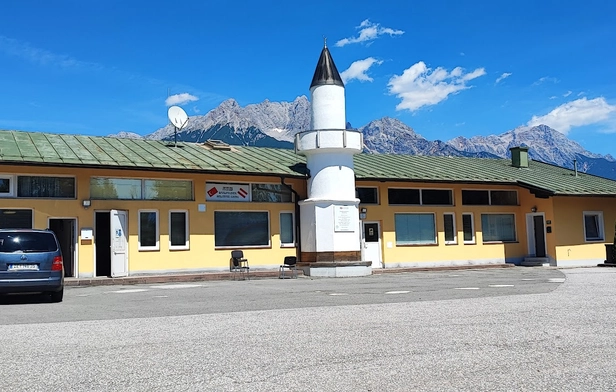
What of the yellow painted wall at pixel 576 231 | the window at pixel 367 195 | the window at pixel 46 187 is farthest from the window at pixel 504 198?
the window at pixel 46 187

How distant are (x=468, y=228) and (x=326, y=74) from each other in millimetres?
9402

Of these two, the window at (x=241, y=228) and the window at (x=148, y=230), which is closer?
the window at (x=148, y=230)

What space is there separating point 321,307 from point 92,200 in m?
11.3

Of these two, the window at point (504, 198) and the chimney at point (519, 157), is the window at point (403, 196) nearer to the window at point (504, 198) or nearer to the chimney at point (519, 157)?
the window at point (504, 198)

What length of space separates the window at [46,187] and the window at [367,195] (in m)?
10.5

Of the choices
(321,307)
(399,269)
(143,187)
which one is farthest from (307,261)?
(321,307)

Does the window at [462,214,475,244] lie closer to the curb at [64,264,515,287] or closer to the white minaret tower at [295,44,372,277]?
the curb at [64,264,515,287]

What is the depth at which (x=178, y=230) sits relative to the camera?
20.8 metres

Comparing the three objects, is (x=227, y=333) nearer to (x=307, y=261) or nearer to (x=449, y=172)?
(x=307, y=261)

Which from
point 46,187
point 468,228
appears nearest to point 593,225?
point 468,228

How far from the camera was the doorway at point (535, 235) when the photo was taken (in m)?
27.3

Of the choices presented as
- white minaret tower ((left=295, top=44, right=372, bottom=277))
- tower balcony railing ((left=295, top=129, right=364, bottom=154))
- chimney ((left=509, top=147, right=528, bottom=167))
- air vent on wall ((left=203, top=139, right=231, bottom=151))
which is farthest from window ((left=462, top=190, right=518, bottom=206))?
air vent on wall ((left=203, top=139, right=231, bottom=151))

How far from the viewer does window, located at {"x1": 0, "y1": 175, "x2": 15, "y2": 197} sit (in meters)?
18.2

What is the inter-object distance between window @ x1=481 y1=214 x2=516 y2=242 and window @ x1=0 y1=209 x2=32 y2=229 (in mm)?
17863
